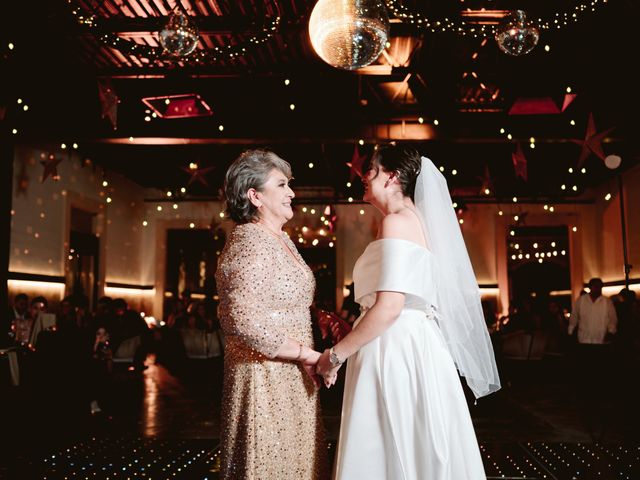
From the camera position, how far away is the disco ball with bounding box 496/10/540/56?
3.66 metres

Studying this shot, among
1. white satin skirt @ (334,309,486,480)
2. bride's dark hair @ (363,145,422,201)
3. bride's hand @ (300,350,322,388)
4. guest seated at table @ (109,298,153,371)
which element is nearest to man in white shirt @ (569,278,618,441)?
guest seated at table @ (109,298,153,371)

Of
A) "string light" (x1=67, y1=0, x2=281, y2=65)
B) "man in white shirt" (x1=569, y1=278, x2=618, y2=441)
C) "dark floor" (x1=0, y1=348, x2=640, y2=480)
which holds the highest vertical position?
"string light" (x1=67, y1=0, x2=281, y2=65)

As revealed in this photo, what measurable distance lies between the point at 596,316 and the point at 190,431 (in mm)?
6317

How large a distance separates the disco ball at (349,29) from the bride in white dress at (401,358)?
0.87 metres

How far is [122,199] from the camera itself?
13.0 meters

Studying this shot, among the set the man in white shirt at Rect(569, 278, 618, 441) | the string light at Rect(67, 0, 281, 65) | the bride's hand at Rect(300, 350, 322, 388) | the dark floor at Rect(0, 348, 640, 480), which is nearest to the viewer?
the bride's hand at Rect(300, 350, 322, 388)

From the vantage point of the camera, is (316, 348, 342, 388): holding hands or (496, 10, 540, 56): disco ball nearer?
(316, 348, 342, 388): holding hands

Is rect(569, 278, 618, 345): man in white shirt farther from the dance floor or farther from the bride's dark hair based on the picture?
the bride's dark hair

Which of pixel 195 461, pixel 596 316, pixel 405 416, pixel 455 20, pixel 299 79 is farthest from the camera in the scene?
pixel 596 316

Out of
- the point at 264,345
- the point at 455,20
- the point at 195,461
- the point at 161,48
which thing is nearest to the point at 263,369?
the point at 264,345

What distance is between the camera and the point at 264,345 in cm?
196

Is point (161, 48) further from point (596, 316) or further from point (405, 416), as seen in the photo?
point (596, 316)

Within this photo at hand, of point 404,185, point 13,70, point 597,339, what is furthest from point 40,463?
point 597,339

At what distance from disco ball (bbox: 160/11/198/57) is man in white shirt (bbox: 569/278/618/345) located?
7.16m
